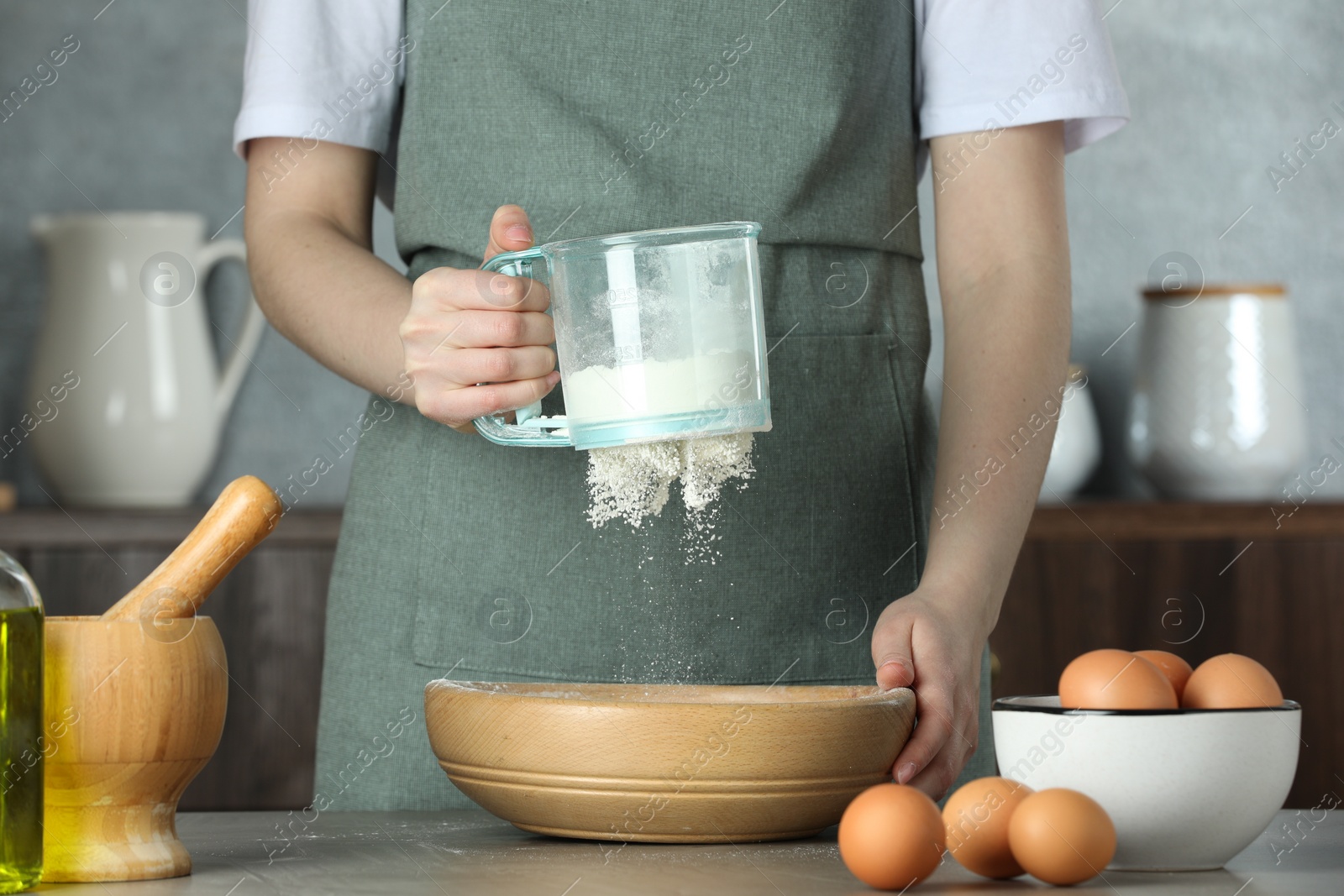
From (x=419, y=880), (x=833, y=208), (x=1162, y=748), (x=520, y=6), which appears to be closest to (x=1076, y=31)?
(x=833, y=208)

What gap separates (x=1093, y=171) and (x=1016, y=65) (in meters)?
1.34

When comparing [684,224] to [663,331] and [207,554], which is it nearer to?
[663,331]

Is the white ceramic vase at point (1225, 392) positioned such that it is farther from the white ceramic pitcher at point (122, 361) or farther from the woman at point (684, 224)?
the white ceramic pitcher at point (122, 361)

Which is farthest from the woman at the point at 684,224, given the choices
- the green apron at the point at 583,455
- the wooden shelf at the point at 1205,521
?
the wooden shelf at the point at 1205,521

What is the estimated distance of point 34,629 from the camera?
0.61 meters

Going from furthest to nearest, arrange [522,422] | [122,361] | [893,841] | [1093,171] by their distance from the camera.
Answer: [1093,171] → [122,361] → [522,422] → [893,841]

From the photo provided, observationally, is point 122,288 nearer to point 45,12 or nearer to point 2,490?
point 2,490

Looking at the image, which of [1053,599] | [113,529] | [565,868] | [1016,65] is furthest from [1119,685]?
[113,529]

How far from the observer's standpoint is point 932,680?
858 mm

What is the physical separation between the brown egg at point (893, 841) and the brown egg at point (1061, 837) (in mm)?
35

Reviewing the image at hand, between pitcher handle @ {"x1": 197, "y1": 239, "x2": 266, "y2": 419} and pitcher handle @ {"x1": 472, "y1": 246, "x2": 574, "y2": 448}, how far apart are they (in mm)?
1229

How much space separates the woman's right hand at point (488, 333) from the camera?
807 millimetres

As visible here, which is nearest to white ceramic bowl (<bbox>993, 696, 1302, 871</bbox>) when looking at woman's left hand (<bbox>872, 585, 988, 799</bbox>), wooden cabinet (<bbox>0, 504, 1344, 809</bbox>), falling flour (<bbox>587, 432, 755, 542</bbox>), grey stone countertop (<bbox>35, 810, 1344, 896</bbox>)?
grey stone countertop (<bbox>35, 810, 1344, 896</bbox>)

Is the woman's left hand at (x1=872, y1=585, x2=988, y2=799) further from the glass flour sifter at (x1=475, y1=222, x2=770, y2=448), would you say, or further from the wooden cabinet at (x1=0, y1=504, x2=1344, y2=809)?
the wooden cabinet at (x1=0, y1=504, x2=1344, y2=809)
